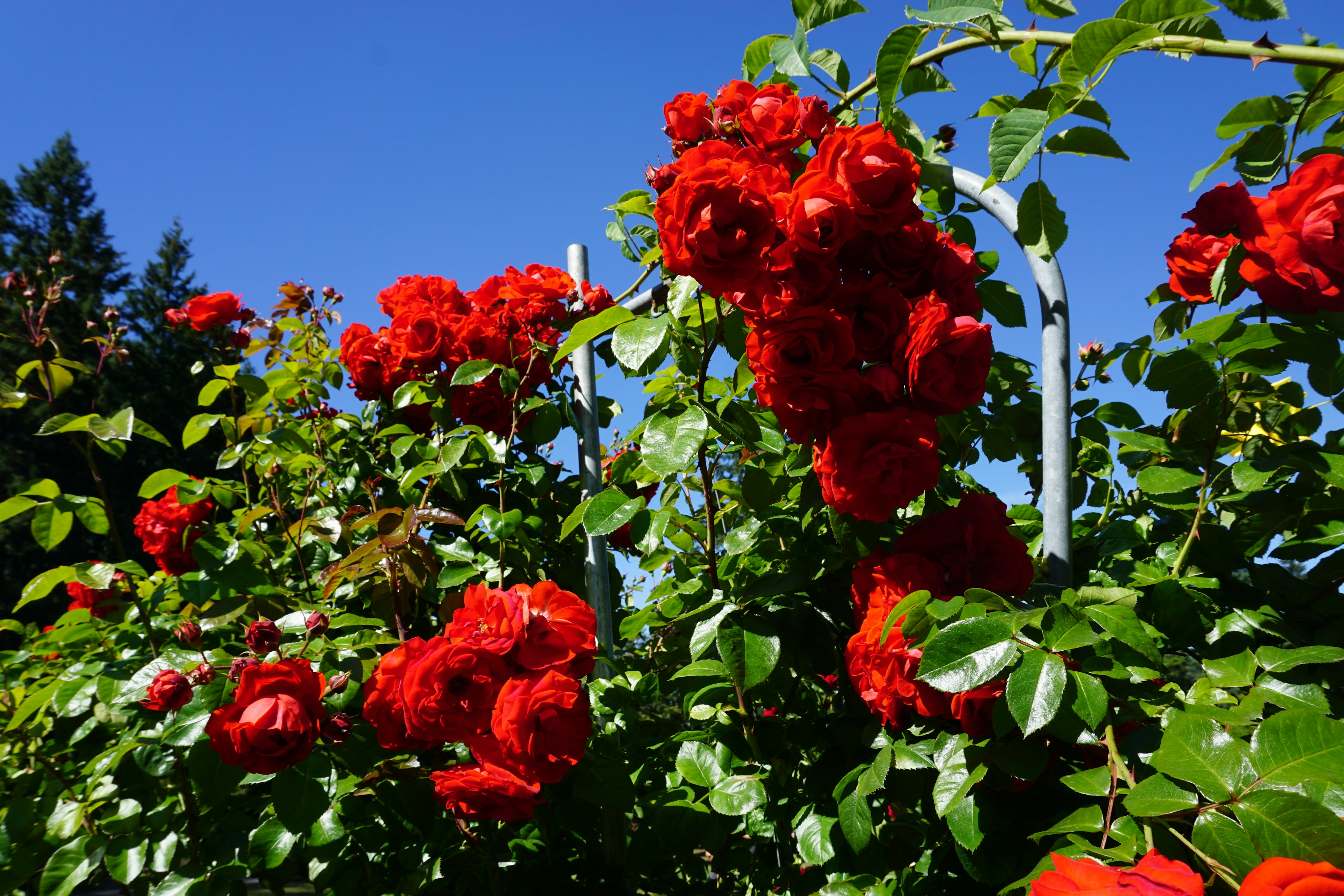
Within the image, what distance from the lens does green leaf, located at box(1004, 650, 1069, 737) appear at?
2.60ft

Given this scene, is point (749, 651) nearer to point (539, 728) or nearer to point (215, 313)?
point (539, 728)

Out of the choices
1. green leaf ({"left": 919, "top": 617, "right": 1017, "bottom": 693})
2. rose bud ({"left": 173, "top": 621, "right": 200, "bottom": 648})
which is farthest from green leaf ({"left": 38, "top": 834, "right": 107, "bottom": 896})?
green leaf ({"left": 919, "top": 617, "right": 1017, "bottom": 693})

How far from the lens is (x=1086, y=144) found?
3.34 ft

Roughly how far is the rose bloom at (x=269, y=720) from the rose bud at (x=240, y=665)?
0.10ft

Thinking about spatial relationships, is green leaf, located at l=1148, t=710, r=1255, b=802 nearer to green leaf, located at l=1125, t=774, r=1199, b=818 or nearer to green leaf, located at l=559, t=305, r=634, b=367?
green leaf, located at l=1125, t=774, r=1199, b=818

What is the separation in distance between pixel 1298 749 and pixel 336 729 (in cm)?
127

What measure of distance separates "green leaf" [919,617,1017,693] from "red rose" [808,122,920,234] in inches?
21.5

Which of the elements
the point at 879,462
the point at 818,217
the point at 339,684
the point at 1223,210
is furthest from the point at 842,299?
the point at 339,684

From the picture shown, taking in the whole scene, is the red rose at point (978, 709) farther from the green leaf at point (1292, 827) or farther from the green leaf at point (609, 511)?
the green leaf at point (609, 511)

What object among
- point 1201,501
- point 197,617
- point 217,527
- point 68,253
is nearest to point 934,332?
point 1201,501

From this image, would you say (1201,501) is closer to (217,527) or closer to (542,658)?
(542,658)

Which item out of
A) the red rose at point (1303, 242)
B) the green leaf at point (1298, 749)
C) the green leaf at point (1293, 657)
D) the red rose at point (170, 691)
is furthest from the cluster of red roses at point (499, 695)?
the red rose at point (1303, 242)

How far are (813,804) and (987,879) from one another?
14.2 inches

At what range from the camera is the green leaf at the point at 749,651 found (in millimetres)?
1076
